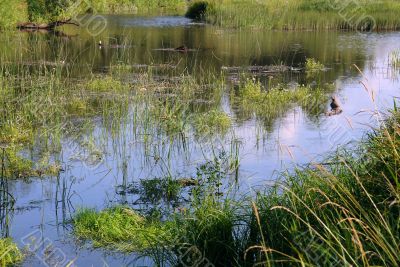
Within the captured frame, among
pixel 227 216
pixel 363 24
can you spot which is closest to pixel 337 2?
pixel 363 24

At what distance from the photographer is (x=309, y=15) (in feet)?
88.7

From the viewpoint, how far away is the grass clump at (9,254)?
488cm

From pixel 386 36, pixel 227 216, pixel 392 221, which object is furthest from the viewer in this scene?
pixel 386 36

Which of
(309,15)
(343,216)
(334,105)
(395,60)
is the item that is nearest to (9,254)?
(343,216)

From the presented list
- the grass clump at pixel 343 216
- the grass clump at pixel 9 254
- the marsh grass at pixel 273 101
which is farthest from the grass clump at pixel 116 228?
the marsh grass at pixel 273 101

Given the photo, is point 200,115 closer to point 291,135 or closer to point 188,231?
point 291,135

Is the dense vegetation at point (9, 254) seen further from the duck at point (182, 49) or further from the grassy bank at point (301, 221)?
the duck at point (182, 49)

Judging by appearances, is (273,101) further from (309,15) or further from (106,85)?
(309,15)

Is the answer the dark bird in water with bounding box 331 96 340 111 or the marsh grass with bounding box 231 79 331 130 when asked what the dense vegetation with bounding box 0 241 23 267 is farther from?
the dark bird in water with bounding box 331 96 340 111

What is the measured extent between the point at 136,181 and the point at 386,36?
18453 millimetres

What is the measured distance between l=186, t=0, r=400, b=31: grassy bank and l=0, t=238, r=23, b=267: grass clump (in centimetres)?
2143

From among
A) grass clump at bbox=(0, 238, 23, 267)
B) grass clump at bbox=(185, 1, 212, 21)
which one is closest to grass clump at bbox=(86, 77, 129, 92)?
grass clump at bbox=(0, 238, 23, 267)

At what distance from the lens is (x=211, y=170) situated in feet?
22.6

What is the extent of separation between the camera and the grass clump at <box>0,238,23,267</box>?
16.0ft
